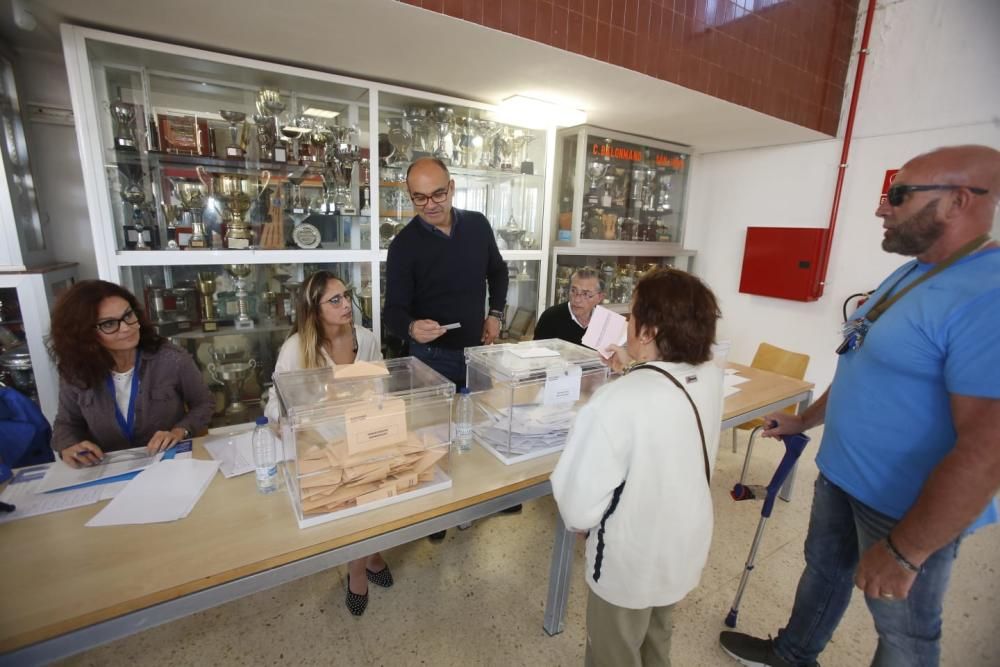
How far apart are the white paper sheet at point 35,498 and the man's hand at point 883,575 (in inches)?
73.9

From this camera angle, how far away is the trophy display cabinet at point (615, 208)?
3.61 m

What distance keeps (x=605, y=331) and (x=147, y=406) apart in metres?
1.69

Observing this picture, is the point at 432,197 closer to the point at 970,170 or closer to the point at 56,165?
the point at 970,170

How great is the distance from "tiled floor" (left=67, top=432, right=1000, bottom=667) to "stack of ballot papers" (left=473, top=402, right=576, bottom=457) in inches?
30.2

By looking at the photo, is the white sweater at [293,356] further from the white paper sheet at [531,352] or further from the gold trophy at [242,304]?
the gold trophy at [242,304]

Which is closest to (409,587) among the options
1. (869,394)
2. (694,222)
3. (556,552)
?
(556,552)

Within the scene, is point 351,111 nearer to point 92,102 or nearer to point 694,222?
point 92,102

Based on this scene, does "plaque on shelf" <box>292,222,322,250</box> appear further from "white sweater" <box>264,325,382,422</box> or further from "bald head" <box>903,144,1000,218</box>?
"bald head" <box>903,144,1000,218</box>

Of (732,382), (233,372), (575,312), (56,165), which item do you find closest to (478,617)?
(575,312)

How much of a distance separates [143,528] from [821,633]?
1.94 meters

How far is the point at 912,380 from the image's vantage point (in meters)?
1.07

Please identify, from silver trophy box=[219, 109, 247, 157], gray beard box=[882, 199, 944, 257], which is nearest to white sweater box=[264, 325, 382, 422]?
silver trophy box=[219, 109, 247, 157]

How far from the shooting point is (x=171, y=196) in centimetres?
247

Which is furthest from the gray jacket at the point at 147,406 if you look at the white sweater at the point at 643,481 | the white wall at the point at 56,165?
the white wall at the point at 56,165
